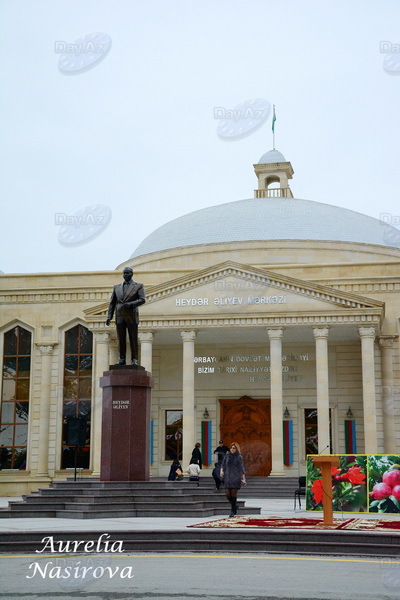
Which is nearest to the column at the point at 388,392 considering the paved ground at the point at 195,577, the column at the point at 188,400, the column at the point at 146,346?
the column at the point at 188,400

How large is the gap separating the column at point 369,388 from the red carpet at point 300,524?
615 inches

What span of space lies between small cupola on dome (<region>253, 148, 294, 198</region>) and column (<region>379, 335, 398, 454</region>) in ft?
67.5

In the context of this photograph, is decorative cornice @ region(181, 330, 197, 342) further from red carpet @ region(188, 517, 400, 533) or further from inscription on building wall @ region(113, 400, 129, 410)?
red carpet @ region(188, 517, 400, 533)

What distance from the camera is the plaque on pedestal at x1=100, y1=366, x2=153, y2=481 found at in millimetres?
19656

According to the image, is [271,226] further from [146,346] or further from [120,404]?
[120,404]

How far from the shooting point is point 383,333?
3644 cm

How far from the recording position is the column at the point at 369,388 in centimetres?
3288

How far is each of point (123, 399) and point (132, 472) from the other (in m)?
1.73

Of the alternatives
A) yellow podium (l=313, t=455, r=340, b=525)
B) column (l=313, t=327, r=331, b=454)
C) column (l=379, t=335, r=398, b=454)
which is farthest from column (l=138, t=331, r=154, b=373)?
yellow podium (l=313, t=455, r=340, b=525)

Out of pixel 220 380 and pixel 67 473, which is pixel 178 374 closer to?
pixel 220 380

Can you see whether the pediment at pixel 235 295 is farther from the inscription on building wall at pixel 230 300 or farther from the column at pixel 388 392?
the column at pixel 388 392

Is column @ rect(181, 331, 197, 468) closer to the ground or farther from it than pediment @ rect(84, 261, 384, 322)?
closer to the ground

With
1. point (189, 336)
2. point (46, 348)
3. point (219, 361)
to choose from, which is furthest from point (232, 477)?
point (46, 348)

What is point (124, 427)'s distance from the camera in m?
19.7
